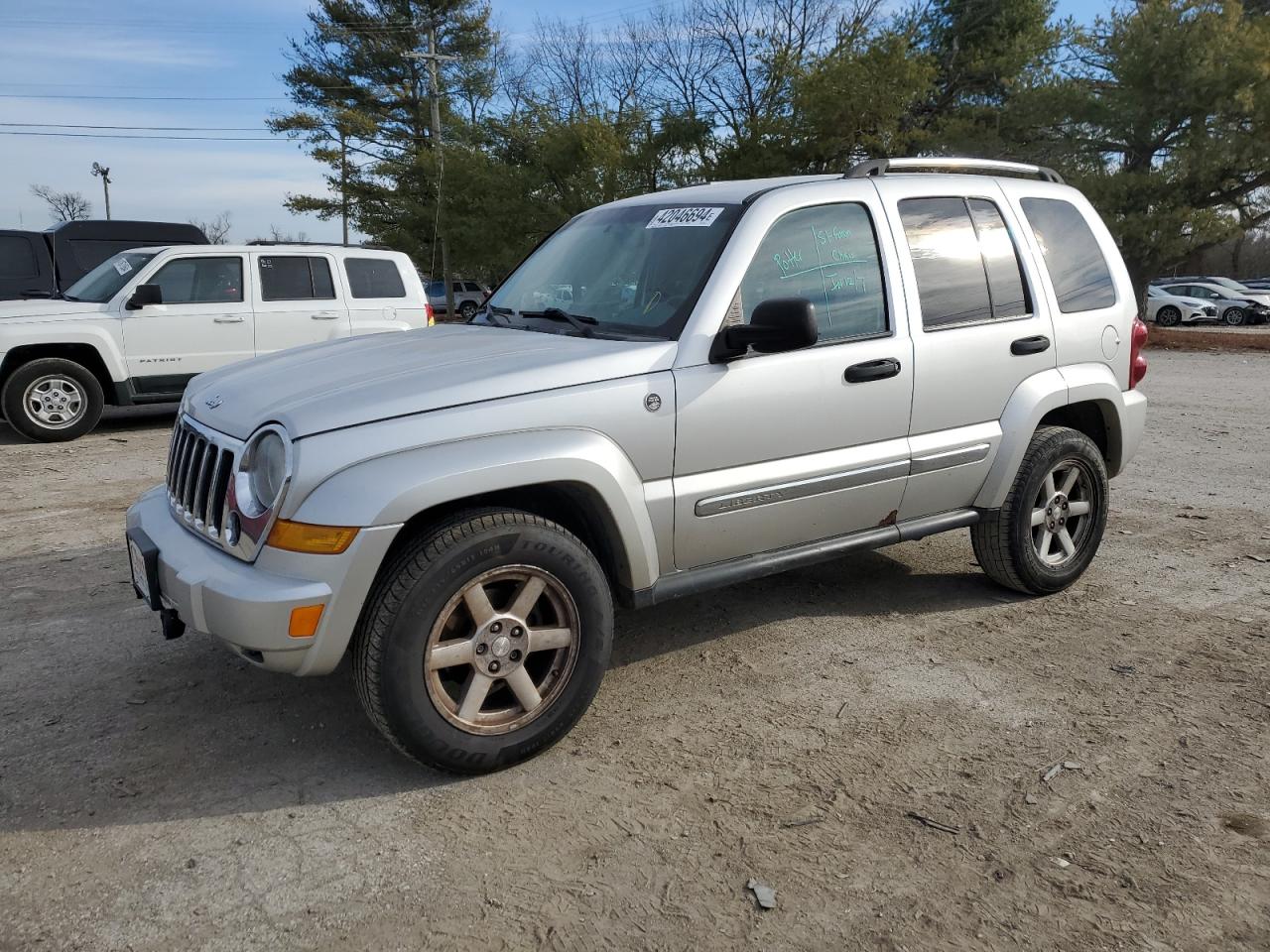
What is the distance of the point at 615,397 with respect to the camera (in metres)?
3.36

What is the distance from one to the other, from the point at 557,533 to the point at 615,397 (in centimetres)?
49

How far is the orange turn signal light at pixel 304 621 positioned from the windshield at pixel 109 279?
8.25 m

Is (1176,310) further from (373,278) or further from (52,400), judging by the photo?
(52,400)

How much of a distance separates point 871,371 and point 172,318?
8.07 meters

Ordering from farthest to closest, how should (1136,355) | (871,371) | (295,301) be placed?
(295,301) < (1136,355) < (871,371)

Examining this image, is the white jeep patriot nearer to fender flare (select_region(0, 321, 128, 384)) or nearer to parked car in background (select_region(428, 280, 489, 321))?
fender flare (select_region(0, 321, 128, 384))

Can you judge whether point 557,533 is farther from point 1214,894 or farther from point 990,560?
point 990,560

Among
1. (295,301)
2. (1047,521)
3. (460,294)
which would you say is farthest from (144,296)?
(460,294)

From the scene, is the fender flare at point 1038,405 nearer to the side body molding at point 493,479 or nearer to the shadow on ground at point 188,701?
the shadow on ground at point 188,701

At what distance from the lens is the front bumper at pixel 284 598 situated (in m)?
2.89

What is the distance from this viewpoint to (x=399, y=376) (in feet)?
10.8

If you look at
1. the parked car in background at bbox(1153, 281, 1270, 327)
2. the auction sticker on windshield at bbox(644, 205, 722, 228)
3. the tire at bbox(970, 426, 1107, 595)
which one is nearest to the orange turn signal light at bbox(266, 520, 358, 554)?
the auction sticker on windshield at bbox(644, 205, 722, 228)

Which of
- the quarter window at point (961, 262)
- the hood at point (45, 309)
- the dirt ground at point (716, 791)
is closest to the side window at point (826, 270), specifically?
the quarter window at point (961, 262)

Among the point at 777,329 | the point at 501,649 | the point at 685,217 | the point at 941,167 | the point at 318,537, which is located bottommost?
the point at 501,649
